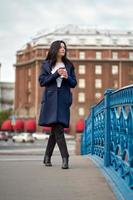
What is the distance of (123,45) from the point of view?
9856cm

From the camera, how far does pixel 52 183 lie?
697cm

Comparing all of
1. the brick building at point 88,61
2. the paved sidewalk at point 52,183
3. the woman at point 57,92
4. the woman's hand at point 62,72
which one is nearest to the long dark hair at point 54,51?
the woman at point 57,92

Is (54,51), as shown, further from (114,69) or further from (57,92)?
(114,69)

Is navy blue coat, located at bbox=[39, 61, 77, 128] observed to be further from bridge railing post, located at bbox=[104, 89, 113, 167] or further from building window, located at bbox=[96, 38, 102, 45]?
building window, located at bbox=[96, 38, 102, 45]

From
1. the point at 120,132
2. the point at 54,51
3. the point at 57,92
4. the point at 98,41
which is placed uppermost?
the point at 98,41

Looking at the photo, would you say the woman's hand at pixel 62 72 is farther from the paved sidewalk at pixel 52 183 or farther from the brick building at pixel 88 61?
the brick building at pixel 88 61

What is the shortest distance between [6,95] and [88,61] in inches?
3072

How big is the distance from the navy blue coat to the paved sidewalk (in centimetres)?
75

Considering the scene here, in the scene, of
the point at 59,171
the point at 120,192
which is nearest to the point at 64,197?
the point at 120,192

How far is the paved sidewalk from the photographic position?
6121 mm

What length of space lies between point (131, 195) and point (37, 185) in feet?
5.36

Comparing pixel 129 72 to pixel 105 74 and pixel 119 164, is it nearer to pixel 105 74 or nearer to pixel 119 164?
pixel 105 74

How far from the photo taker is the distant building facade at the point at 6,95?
172m

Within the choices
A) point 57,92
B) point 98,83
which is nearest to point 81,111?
point 98,83
